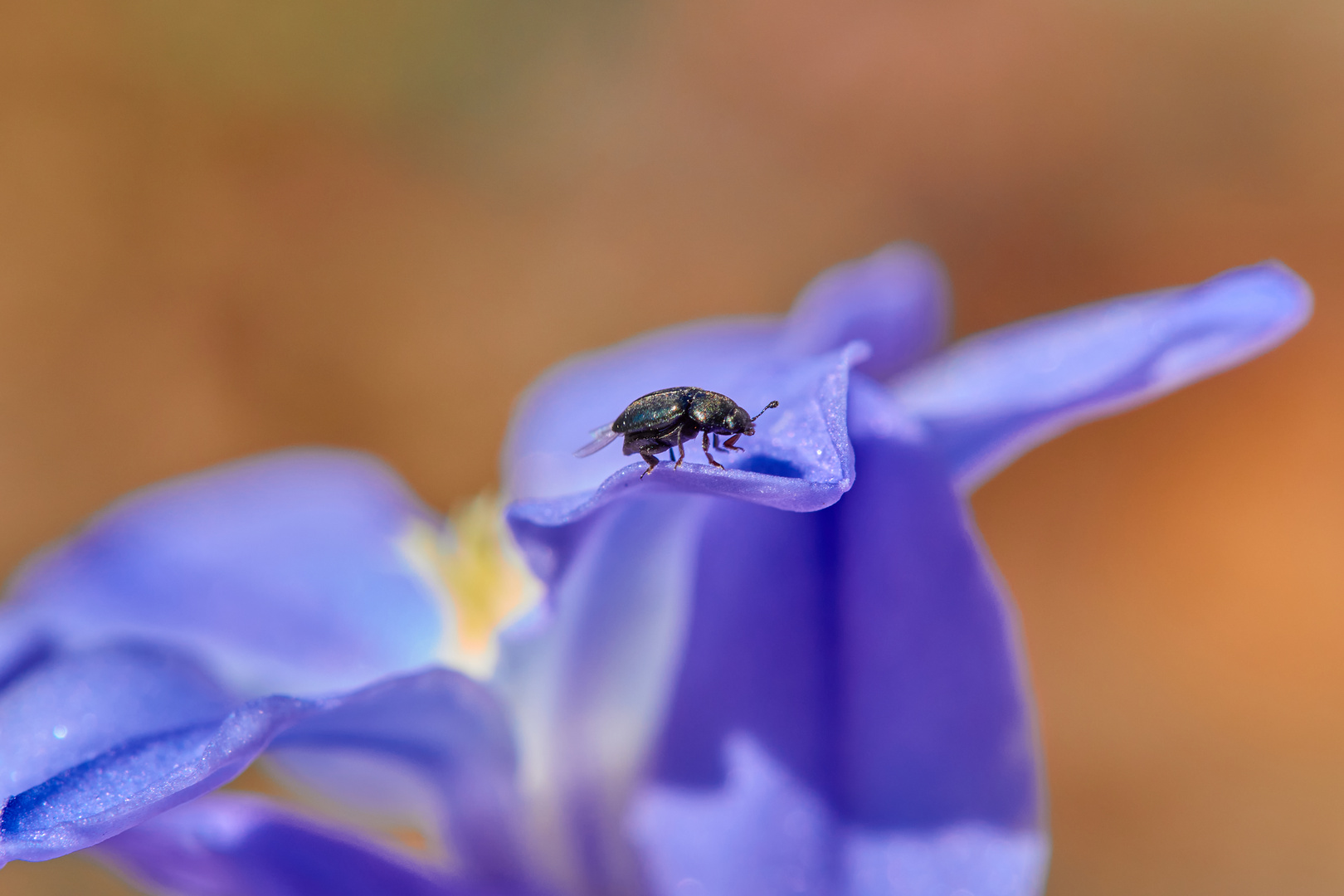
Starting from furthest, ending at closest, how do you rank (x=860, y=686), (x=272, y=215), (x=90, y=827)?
1. (x=272, y=215)
2. (x=860, y=686)
3. (x=90, y=827)

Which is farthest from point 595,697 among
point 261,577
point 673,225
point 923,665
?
point 673,225

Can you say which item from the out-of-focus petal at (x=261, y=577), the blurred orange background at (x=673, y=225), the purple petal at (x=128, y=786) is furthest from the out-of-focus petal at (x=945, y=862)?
the blurred orange background at (x=673, y=225)

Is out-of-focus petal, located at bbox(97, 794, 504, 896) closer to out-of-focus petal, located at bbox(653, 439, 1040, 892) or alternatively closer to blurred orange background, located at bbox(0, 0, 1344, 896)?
out-of-focus petal, located at bbox(653, 439, 1040, 892)

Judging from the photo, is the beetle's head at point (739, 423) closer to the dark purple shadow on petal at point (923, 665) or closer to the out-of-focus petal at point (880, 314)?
the dark purple shadow on petal at point (923, 665)

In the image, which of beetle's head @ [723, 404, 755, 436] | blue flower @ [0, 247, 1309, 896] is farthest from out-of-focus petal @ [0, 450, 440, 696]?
beetle's head @ [723, 404, 755, 436]

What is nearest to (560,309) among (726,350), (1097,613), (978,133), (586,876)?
(978,133)

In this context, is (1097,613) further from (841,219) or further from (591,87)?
(591,87)
